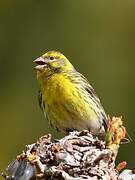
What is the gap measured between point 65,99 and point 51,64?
12.4 inches

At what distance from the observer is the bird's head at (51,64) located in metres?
6.78

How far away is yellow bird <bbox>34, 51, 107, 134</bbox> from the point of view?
660 centimetres

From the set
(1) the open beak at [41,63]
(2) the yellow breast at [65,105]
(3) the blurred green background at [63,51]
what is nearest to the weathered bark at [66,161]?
(2) the yellow breast at [65,105]

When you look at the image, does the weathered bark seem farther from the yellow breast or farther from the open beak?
the open beak

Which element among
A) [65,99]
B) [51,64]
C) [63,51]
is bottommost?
[63,51]

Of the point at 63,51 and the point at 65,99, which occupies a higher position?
the point at 65,99

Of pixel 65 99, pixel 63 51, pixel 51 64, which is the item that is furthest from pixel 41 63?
pixel 63 51

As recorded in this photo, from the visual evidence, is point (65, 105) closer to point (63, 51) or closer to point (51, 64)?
point (51, 64)

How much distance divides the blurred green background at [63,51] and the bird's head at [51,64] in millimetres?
1821

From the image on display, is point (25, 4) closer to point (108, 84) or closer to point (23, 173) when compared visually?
point (108, 84)

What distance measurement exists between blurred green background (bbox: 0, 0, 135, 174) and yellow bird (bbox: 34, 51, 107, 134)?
1786 millimetres

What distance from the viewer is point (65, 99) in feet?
22.0

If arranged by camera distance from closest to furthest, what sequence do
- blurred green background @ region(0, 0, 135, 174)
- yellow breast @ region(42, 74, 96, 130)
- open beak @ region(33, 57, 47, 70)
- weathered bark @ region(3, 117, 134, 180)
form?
1. weathered bark @ region(3, 117, 134, 180)
2. yellow breast @ region(42, 74, 96, 130)
3. open beak @ region(33, 57, 47, 70)
4. blurred green background @ region(0, 0, 135, 174)

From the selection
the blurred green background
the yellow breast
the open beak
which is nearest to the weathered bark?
the yellow breast
